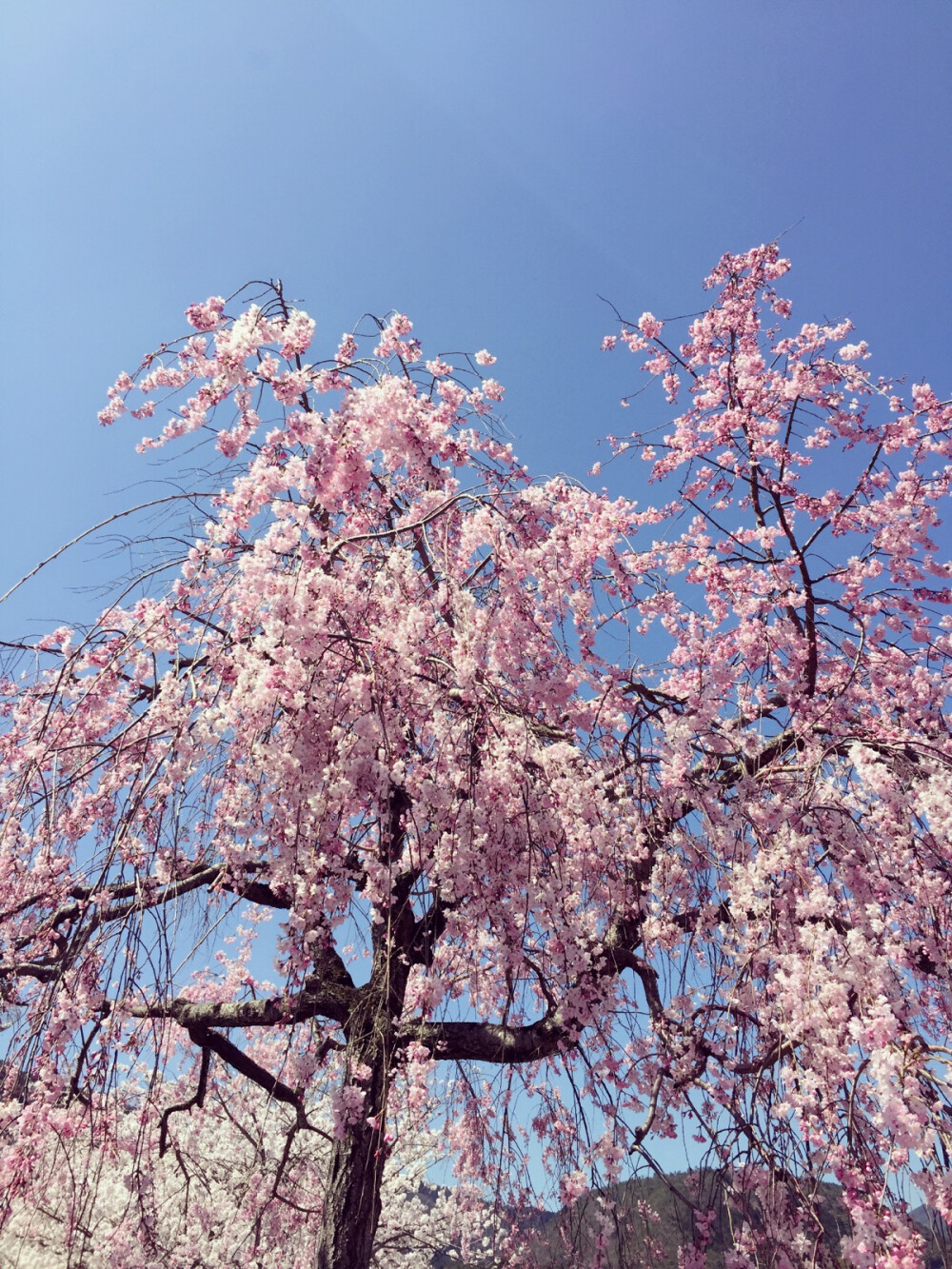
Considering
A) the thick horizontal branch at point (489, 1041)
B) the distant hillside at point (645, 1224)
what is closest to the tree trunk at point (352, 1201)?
the thick horizontal branch at point (489, 1041)

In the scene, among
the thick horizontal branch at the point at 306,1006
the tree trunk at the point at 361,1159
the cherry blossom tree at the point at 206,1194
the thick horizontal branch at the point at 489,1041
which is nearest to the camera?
the cherry blossom tree at the point at 206,1194

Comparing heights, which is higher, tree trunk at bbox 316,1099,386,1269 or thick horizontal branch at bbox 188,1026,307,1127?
thick horizontal branch at bbox 188,1026,307,1127

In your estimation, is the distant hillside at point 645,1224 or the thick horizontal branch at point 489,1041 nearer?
the distant hillside at point 645,1224

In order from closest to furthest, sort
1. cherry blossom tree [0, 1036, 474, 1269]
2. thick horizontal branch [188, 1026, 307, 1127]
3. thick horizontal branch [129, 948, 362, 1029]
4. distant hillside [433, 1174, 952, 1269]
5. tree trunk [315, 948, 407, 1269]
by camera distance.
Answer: distant hillside [433, 1174, 952, 1269] < cherry blossom tree [0, 1036, 474, 1269] < tree trunk [315, 948, 407, 1269] < thick horizontal branch [129, 948, 362, 1029] < thick horizontal branch [188, 1026, 307, 1127]

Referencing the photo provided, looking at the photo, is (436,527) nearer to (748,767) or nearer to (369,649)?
(369,649)

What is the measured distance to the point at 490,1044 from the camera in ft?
15.6

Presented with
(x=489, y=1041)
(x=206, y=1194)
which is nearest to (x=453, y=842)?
(x=489, y=1041)

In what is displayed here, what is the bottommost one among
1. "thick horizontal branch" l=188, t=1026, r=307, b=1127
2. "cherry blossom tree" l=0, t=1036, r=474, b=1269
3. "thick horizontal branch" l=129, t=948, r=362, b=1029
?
"cherry blossom tree" l=0, t=1036, r=474, b=1269

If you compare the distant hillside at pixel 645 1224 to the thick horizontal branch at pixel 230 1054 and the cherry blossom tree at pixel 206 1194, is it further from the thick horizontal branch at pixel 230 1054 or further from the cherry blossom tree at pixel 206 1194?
the thick horizontal branch at pixel 230 1054

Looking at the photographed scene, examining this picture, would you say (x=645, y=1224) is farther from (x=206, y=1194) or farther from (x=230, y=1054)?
(x=206, y=1194)

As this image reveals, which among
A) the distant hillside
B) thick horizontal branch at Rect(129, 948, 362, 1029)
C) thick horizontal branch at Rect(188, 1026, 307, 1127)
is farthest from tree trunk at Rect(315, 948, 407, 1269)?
the distant hillside

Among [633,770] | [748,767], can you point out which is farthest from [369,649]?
[748,767]

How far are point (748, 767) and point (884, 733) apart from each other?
2.55 feet

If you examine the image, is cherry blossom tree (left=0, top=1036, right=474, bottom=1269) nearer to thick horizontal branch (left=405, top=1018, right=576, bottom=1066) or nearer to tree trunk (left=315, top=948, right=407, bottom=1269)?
tree trunk (left=315, top=948, right=407, bottom=1269)
